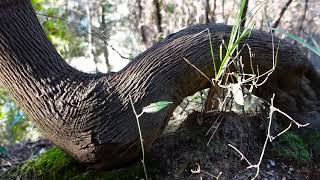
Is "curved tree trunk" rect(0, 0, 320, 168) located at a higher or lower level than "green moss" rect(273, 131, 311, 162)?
higher

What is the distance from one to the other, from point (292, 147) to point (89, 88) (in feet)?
4.96

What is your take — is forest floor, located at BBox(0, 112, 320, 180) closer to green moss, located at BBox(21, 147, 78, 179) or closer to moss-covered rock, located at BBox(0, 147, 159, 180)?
A: moss-covered rock, located at BBox(0, 147, 159, 180)

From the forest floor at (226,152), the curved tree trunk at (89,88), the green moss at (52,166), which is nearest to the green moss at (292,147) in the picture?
the forest floor at (226,152)

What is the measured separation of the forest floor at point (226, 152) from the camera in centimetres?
254

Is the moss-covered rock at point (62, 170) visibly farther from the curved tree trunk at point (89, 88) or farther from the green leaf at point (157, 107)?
the green leaf at point (157, 107)

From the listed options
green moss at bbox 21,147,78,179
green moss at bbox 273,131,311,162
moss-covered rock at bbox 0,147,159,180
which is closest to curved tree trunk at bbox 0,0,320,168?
moss-covered rock at bbox 0,147,159,180

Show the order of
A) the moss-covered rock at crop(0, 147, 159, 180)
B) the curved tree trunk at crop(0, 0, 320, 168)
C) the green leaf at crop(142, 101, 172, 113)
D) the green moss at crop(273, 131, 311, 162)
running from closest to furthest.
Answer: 1. the green leaf at crop(142, 101, 172, 113)
2. the curved tree trunk at crop(0, 0, 320, 168)
3. the moss-covered rock at crop(0, 147, 159, 180)
4. the green moss at crop(273, 131, 311, 162)

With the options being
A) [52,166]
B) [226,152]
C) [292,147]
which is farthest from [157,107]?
[292,147]

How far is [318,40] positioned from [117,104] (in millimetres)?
4164

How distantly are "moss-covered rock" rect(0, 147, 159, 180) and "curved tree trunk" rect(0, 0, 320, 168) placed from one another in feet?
0.23

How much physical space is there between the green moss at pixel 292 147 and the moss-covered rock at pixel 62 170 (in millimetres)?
932

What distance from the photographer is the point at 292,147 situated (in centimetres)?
278

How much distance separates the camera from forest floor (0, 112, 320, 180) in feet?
8.33

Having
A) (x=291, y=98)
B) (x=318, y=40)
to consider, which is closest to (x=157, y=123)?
(x=291, y=98)
